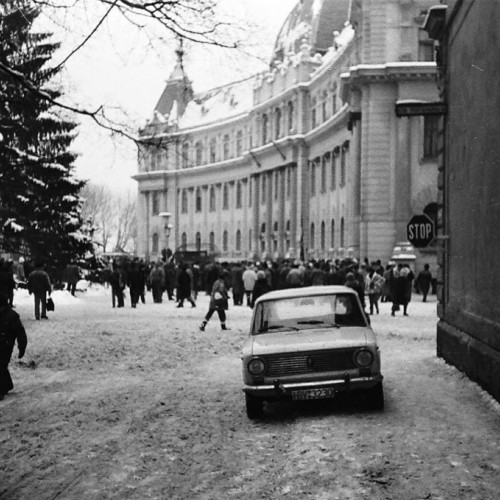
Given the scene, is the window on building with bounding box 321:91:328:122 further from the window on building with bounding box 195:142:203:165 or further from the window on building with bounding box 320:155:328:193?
the window on building with bounding box 195:142:203:165

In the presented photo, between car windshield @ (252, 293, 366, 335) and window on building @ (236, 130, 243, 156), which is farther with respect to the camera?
window on building @ (236, 130, 243, 156)

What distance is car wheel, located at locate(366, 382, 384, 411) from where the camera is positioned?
12.3 meters

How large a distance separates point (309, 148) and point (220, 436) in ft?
221

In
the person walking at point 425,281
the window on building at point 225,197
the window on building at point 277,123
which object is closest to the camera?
the person walking at point 425,281

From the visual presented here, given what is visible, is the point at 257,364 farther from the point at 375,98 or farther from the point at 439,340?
the point at 375,98

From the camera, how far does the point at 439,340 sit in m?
18.8

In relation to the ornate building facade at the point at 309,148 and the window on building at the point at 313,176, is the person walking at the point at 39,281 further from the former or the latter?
the window on building at the point at 313,176

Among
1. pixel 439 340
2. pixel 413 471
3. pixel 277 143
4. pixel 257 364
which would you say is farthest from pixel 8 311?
pixel 277 143

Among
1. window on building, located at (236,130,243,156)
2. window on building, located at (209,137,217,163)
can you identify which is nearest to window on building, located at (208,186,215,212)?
window on building, located at (209,137,217,163)

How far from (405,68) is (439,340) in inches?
1342

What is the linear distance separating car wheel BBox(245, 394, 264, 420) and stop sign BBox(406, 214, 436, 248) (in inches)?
344

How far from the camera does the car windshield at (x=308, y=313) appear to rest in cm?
1294

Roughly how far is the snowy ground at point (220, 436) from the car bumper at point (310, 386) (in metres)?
0.35

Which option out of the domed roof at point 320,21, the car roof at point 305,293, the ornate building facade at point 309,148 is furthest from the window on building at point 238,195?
the car roof at point 305,293
